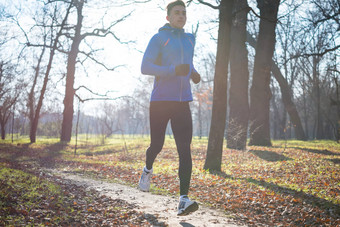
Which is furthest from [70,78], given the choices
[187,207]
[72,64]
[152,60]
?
[187,207]

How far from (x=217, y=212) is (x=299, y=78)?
1453 inches

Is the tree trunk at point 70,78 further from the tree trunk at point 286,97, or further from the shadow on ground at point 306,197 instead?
the shadow on ground at point 306,197

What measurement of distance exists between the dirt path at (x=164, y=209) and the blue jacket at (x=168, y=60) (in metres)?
1.73

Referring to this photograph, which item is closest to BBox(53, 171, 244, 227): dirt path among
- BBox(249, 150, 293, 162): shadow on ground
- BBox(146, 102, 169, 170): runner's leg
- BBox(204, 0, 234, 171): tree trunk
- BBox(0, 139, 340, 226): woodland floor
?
BBox(0, 139, 340, 226): woodland floor

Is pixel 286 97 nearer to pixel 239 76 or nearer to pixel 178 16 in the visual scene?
pixel 239 76

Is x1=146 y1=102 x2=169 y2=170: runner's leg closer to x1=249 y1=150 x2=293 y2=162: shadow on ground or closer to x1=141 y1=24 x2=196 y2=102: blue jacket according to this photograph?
x1=141 y1=24 x2=196 y2=102: blue jacket

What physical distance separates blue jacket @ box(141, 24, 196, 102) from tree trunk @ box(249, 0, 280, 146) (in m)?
11.9

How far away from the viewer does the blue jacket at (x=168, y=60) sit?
3.60 metres

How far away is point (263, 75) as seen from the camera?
1518 centimetres

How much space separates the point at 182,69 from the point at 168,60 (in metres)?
0.32

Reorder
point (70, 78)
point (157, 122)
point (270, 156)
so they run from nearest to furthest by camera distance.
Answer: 1. point (157, 122)
2. point (270, 156)
3. point (70, 78)

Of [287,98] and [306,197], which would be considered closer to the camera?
[306,197]

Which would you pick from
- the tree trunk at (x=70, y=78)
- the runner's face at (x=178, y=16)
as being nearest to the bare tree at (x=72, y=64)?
the tree trunk at (x=70, y=78)

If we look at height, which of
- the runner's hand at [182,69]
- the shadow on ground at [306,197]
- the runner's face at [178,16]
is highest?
the runner's face at [178,16]
